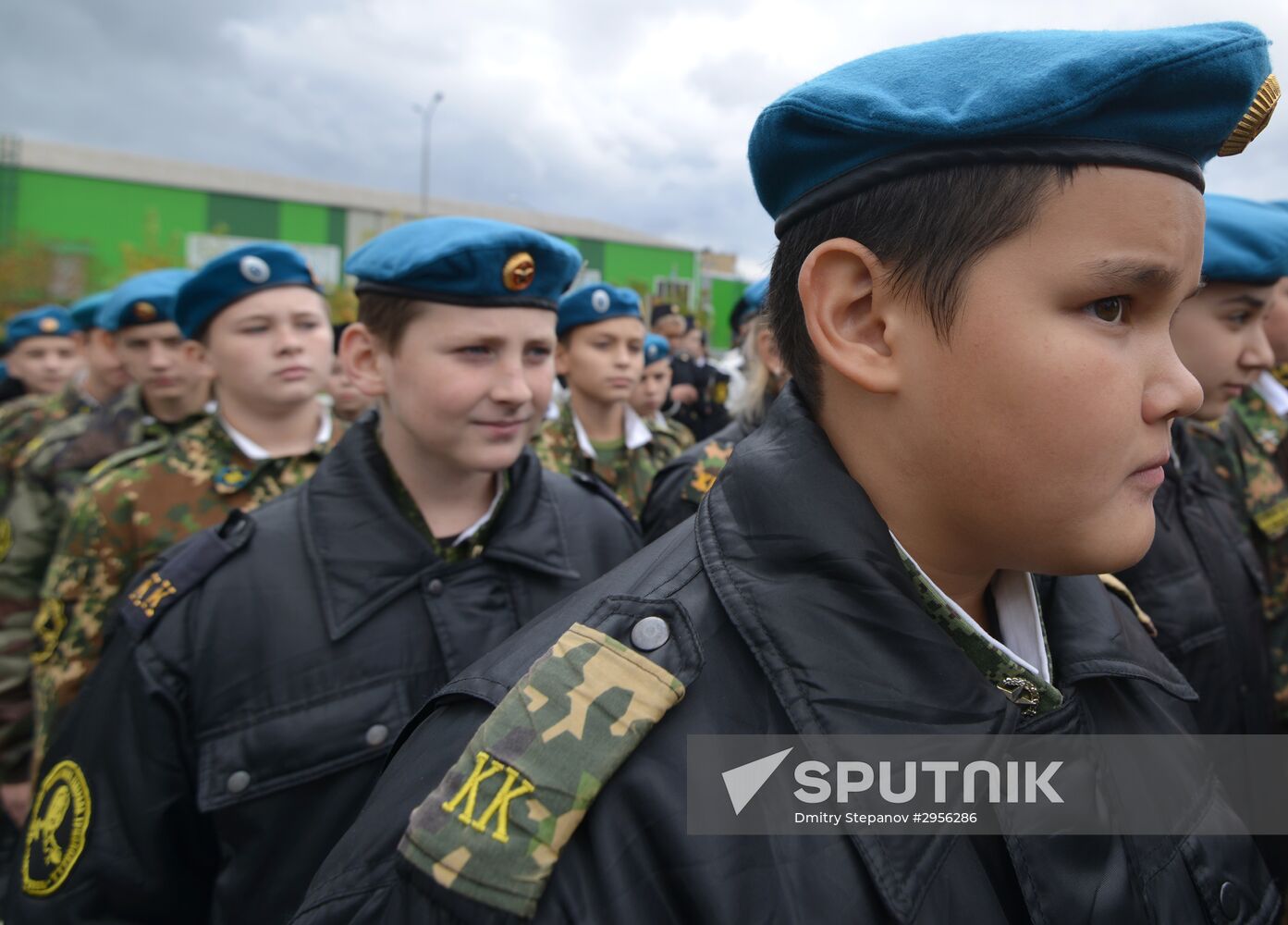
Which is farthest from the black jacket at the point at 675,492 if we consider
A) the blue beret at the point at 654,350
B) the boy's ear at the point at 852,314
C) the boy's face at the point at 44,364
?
the boy's face at the point at 44,364

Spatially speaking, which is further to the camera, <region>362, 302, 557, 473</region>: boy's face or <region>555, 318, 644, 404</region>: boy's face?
<region>555, 318, 644, 404</region>: boy's face

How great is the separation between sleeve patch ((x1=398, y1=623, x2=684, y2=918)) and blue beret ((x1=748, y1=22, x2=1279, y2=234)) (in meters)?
0.71

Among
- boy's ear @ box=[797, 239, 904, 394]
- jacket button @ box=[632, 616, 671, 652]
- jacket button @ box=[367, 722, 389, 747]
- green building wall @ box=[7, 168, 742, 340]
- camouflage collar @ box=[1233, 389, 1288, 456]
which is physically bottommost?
green building wall @ box=[7, 168, 742, 340]

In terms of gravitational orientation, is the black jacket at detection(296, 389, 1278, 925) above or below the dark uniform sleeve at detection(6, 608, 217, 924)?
above

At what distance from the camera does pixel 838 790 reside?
1.00 meters

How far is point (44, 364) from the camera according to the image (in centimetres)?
754

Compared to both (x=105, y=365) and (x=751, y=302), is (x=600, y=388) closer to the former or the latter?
(x=751, y=302)

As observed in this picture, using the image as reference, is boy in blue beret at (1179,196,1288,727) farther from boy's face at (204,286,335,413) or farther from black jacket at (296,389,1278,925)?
boy's face at (204,286,335,413)

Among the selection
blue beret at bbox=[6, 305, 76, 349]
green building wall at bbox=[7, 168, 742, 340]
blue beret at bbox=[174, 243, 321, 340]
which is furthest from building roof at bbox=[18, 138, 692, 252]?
blue beret at bbox=[174, 243, 321, 340]

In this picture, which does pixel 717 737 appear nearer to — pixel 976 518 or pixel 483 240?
pixel 976 518

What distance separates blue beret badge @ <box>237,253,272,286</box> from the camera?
131 inches

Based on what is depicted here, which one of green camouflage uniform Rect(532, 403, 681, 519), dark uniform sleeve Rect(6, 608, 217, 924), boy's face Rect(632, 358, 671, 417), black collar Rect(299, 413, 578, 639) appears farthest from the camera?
boy's face Rect(632, 358, 671, 417)

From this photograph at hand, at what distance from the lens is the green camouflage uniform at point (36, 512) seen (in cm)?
382

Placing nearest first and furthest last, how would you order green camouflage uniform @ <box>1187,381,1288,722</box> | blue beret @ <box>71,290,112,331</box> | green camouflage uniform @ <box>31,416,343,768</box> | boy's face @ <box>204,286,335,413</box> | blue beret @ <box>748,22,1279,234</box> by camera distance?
1. blue beret @ <box>748,22,1279,234</box>
2. green camouflage uniform @ <box>31,416,343,768</box>
3. green camouflage uniform @ <box>1187,381,1288,722</box>
4. boy's face @ <box>204,286,335,413</box>
5. blue beret @ <box>71,290,112,331</box>
